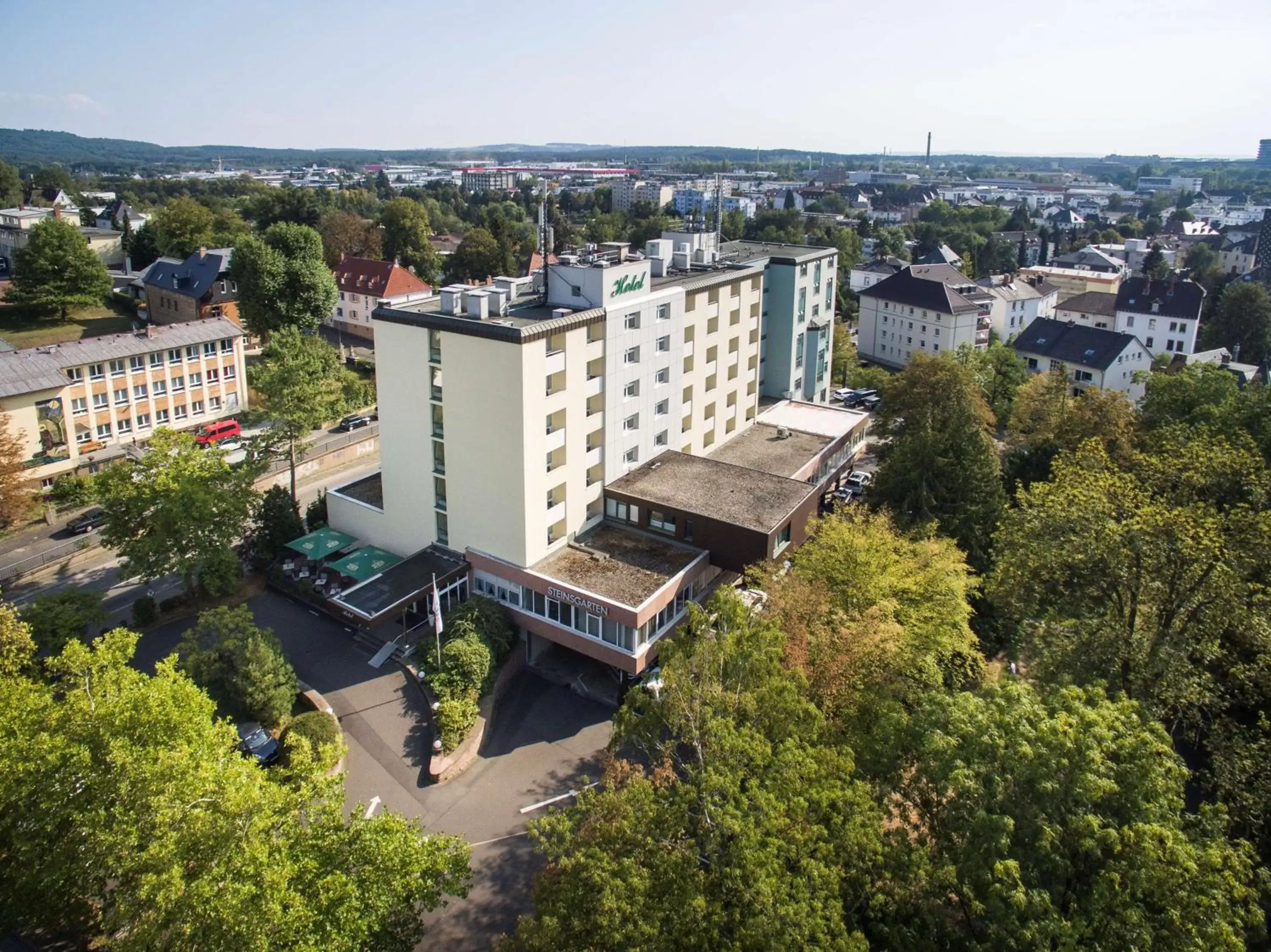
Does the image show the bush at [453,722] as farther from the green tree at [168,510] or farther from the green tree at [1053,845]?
the green tree at [1053,845]

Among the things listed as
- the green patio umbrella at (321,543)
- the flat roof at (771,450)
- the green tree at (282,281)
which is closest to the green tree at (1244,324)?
the flat roof at (771,450)

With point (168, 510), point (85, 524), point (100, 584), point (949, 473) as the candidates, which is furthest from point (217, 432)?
point (949, 473)

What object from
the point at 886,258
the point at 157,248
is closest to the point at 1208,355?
the point at 886,258

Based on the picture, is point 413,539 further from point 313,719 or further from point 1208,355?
point 1208,355

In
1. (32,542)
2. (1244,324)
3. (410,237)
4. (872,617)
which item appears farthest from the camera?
(410,237)

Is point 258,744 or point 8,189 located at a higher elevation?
point 8,189

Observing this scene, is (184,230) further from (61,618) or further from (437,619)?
(437,619)

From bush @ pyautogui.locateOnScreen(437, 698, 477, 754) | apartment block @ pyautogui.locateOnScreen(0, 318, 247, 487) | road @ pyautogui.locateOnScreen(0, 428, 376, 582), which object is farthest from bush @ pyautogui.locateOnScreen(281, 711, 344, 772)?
apartment block @ pyautogui.locateOnScreen(0, 318, 247, 487)
